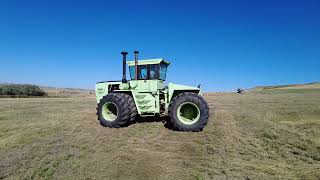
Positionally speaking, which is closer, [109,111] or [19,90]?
[109,111]

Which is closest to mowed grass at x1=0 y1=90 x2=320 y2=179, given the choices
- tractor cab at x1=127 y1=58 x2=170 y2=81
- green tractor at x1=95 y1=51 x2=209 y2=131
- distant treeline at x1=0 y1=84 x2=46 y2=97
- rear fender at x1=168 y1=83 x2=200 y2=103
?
green tractor at x1=95 y1=51 x2=209 y2=131

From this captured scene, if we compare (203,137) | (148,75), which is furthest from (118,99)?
(203,137)

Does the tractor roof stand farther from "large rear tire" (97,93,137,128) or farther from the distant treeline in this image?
the distant treeline

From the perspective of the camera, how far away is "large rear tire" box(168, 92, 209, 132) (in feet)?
35.7

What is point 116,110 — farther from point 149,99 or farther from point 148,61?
point 148,61

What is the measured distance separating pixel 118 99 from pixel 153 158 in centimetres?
470

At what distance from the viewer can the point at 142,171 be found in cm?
627

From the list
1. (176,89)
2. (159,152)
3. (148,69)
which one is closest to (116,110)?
(148,69)

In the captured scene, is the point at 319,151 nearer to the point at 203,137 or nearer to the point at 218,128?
the point at 203,137

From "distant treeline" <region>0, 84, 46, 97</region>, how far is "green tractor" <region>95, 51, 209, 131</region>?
31.5 m

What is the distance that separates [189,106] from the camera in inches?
447

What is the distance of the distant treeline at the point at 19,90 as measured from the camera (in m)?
39.8

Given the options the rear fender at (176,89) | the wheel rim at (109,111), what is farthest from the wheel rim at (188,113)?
the wheel rim at (109,111)

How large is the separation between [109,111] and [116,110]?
0.28 m
